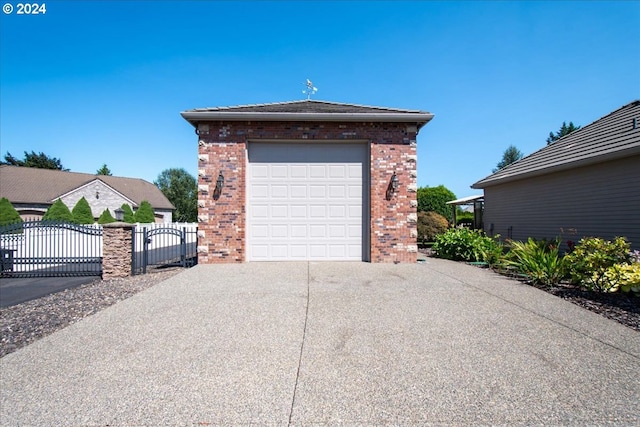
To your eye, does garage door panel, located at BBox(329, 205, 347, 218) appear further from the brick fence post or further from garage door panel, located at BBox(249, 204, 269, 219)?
the brick fence post

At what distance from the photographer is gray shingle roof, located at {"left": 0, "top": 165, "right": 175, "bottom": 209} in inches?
1142

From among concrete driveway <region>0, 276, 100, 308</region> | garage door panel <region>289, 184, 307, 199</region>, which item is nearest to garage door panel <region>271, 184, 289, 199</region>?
garage door panel <region>289, 184, 307, 199</region>

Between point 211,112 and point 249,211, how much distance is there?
280cm

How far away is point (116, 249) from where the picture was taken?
26.3 ft

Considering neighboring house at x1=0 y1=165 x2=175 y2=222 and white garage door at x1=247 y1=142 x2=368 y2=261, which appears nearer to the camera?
white garage door at x1=247 y1=142 x2=368 y2=261

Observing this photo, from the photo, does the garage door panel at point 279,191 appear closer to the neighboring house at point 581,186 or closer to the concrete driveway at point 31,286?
the concrete driveway at point 31,286

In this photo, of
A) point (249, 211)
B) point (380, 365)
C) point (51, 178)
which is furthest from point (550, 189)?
point (51, 178)

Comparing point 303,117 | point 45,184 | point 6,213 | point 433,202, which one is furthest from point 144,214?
point 303,117

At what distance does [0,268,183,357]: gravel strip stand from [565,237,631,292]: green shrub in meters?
8.76

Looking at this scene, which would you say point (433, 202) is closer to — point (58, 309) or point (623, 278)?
point (623, 278)

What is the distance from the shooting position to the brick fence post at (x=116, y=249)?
7.98 metres

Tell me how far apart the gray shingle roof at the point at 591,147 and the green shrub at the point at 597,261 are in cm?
330

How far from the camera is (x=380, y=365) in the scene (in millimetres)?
3117

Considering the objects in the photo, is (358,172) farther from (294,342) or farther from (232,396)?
(232,396)
